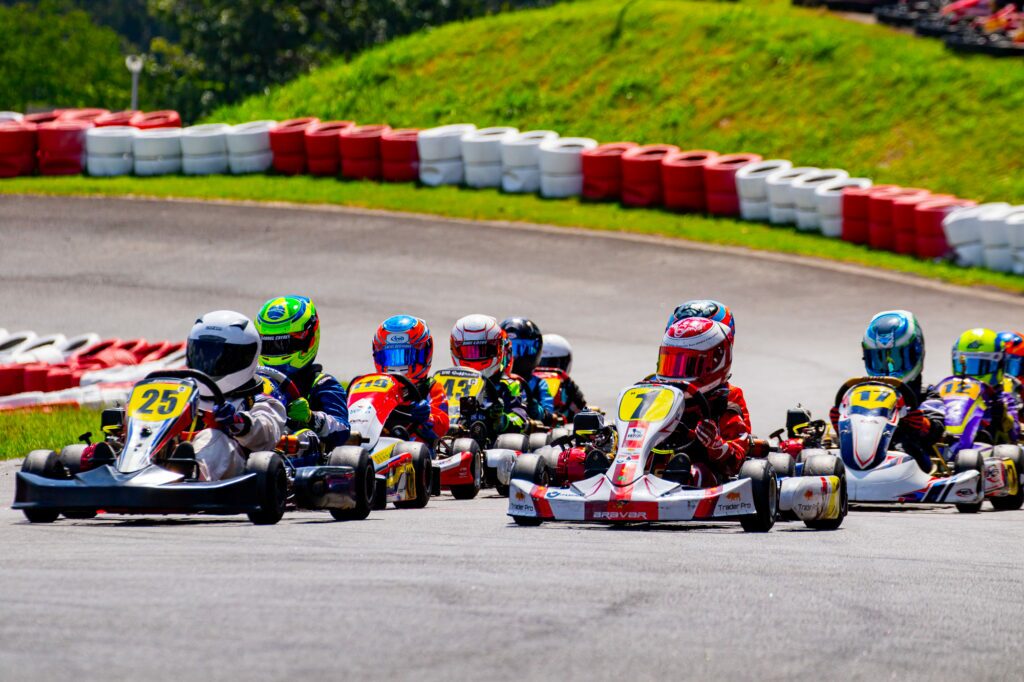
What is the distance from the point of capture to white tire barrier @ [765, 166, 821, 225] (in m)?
23.9

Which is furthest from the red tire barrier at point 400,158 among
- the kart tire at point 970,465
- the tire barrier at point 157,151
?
the kart tire at point 970,465

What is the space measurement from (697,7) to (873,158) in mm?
7242

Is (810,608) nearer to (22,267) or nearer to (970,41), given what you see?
(22,267)

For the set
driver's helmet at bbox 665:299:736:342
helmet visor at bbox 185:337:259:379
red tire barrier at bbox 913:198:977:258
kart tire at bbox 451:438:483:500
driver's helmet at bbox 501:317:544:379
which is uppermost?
red tire barrier at bbox 913:198:977:258

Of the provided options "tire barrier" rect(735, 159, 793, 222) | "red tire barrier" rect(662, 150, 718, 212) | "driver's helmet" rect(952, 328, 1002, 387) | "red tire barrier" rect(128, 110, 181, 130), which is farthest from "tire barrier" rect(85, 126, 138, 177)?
"driver's helmet" rect(952, 328, 1002, 387)

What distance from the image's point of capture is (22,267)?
21.9 m

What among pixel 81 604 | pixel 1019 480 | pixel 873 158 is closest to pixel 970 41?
pixel 873 158

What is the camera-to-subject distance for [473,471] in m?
11.3

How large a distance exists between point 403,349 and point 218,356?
2.96 m

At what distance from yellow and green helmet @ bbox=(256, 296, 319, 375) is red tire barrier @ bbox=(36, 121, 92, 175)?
17.3 m

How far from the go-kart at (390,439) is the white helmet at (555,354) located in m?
3.44

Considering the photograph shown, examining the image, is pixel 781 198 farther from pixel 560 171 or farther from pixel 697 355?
pixel 697 355

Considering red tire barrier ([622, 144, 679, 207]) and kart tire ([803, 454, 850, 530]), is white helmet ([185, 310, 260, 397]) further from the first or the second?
red tire barrier ([622, 144, 679, 207])

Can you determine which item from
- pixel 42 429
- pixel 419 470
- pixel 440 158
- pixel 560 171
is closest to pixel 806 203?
pixel 560 171
